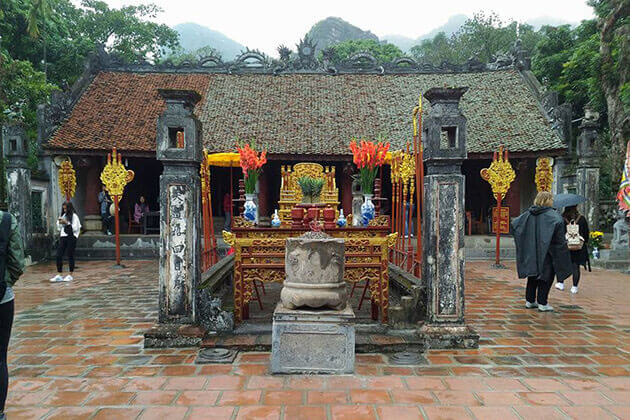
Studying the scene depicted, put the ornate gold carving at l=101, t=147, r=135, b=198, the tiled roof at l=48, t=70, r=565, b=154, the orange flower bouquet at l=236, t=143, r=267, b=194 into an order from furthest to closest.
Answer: the tiled roof at l=48, t=70, r=565, b=154, the ornate gold carving at l=101, t=147, r=135, b=198, the orange flower bouquet at l=236, t=143, r=267, b=194

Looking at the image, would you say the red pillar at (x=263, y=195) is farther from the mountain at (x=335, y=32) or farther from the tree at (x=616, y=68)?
the mountain at (x=335, y=32)

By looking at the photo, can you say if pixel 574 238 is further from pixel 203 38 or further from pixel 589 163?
pixel 203 38

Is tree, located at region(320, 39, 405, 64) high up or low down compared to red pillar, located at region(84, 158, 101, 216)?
up

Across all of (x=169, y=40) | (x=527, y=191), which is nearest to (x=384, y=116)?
(x=527, y=191)

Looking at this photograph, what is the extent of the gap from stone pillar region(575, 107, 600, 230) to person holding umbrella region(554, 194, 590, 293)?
5.45 m

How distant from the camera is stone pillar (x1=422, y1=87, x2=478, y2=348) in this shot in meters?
4.71

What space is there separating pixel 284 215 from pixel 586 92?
1874 cm

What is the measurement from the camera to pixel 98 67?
17.4 meters

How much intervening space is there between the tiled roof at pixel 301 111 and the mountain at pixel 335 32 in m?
48.1

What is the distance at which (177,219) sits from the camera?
4.84 meters

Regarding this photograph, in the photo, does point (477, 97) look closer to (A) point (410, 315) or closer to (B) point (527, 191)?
(B) point (527, 191)

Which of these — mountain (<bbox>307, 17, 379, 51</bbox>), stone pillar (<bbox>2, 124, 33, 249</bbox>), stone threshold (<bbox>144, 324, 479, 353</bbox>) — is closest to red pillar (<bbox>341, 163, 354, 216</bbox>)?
stone pillar (<bbox>2, 124, 33, 249</bbox>)

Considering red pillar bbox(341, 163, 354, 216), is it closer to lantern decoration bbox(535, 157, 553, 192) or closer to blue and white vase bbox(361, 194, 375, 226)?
lantern decoration bbox(535, 157, 553, 192)

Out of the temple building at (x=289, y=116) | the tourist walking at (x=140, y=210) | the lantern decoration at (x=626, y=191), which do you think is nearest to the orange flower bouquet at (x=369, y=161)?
the lantern decoration at (x=626, y=191)
